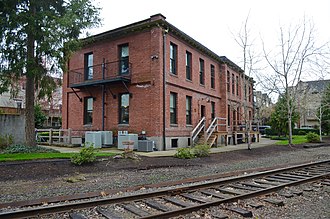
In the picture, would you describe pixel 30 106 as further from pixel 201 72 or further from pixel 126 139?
pixel 201 72

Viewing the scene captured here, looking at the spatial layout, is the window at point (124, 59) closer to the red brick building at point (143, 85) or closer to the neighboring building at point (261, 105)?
the red brick building at point (143, 85)

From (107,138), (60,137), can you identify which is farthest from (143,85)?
(60,137)

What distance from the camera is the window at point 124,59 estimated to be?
18109 millimetres

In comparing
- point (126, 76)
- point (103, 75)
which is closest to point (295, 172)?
point (126, 76)

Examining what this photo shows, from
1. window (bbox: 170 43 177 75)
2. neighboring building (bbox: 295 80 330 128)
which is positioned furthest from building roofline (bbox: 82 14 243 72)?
neighboring building (bbox: 295 80 330 128)

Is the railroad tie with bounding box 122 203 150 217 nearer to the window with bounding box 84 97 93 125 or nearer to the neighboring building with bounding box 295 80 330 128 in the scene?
the window with bounding box 84 97 93 125

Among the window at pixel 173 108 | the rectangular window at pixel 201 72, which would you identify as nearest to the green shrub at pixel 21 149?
the window at pixel 173 108

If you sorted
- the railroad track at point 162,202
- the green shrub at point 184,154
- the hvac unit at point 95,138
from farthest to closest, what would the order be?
the hvac unit at point 95,138 < the green shrub at point 184,154 < the railroad track at point 162,202

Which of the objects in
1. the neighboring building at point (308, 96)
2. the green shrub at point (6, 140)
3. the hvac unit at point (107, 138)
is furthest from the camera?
the neighboring building at point (308, 96)

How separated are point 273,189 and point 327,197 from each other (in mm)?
1202

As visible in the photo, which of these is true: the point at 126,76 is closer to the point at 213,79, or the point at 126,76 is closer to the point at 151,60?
the point at 151,60

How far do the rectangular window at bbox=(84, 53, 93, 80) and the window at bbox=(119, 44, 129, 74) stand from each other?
2490 millimetres

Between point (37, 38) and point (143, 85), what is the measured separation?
654 cm

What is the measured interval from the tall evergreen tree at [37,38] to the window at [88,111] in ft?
19.6
